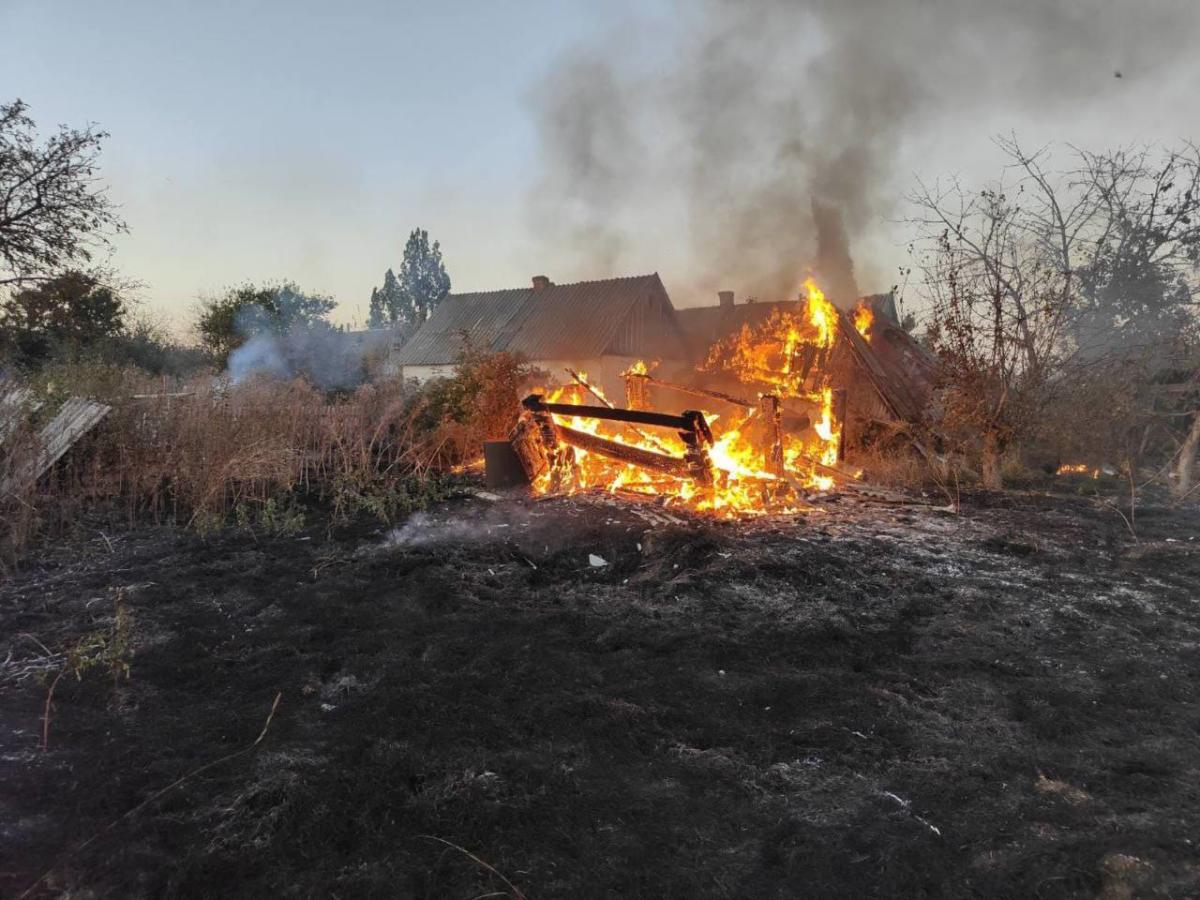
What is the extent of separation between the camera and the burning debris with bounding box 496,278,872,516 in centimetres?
850

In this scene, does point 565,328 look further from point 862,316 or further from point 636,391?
point 636,391

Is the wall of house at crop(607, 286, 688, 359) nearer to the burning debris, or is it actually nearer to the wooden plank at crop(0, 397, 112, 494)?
the burning debris

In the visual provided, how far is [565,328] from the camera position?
27.1 meters

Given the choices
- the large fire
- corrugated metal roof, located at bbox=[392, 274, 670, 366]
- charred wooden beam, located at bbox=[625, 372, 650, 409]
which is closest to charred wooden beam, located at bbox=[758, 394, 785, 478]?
the large fire

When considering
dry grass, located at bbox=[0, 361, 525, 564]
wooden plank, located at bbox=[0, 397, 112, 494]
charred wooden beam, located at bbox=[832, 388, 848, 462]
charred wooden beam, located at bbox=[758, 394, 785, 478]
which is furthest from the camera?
charred wooden beam, located at bbox=[832, 388, 848, 462]

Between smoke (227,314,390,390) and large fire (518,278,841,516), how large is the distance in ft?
52.1

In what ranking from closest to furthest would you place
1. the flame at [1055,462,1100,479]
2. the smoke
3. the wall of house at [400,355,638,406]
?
the flame at [1055,462,1100,479]
the wall of house at [400,355,638,406]
the smoke

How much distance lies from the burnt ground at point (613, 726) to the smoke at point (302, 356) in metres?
19.6

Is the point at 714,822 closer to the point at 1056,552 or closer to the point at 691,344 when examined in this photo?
the point at 1056,552

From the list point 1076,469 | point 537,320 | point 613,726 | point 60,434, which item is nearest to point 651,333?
point 537,320

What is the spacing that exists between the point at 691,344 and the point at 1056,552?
24.3 meters

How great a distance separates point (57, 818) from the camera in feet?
8.76

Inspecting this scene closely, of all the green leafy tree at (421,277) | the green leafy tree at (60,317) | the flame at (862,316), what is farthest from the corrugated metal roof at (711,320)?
the green leafy tree at (421,277)

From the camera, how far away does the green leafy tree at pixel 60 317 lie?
16.7 metres
